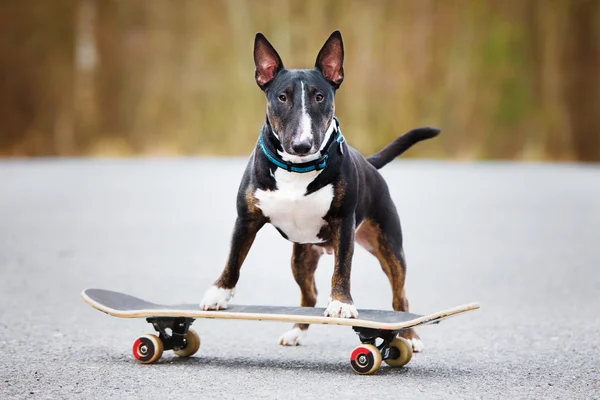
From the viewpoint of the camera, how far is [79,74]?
57.8ft

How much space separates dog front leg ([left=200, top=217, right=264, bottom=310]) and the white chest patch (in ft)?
0.40

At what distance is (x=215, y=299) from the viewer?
4883mm

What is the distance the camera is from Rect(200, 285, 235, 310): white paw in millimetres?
4875

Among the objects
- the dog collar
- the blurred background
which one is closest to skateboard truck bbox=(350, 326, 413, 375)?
the dog collar

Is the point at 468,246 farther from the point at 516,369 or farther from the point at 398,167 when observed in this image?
the point at 398,167

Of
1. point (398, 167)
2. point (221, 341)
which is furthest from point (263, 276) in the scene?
point (398, 167)

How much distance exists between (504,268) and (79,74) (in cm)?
1066

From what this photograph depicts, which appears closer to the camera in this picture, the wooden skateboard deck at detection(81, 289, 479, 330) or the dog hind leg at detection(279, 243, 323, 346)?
the wooden skateboard deck at detection(81, 289, 479, 330)

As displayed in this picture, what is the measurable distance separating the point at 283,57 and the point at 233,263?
1268cm

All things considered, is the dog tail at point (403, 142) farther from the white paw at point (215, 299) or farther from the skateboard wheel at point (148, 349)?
the skateboard wheel at point (148, 349)

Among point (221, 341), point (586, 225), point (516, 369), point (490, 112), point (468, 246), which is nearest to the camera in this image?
point (516, 369)

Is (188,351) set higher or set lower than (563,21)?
lower

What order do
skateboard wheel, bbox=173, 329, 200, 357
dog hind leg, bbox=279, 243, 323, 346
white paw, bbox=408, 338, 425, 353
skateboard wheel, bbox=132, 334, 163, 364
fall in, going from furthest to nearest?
1. dog hind leg, bbox=279, 243, 323, 346
2. white paw, bbox=408, 338, 425, 353
3. skateboard wheel, bbox=173, 329, 200, 357
4. skateboard wheel, bbox=132, 334, 163, 364

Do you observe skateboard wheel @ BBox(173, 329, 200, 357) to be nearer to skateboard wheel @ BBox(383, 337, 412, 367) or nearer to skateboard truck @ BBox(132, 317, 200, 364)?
skateboard truck @ BBox(132, 317, 200, 364)
